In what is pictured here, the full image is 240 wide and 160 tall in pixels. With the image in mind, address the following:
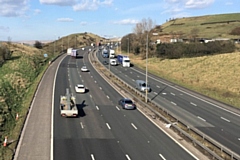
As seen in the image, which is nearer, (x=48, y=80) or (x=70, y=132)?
(x=70, y=132)

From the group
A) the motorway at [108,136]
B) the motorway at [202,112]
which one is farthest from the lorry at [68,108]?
the motorway at [202,112]

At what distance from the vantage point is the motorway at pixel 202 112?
32444mm

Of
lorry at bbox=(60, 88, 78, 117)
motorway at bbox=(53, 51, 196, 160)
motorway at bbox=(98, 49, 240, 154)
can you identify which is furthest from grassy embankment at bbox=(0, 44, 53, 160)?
motorway at bbox=(98, 49, 240, 154)

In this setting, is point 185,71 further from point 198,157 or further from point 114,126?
point 198,157

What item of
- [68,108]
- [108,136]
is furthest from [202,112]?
[68,108]

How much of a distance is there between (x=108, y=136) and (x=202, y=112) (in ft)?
55.3

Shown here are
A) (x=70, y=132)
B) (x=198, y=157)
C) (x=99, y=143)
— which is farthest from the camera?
(x=70, y=132)

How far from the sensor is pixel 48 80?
65625 millimetres

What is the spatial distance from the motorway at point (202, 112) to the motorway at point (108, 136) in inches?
199

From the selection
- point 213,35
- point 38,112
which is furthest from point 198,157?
point 213,35

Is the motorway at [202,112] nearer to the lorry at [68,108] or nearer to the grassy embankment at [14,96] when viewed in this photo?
the lorry at [68,108]

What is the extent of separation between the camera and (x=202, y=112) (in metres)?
42.8

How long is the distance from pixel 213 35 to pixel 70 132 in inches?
5199

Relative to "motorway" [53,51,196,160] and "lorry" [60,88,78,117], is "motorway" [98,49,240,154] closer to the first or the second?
"motorway" [53,51,196,160]
